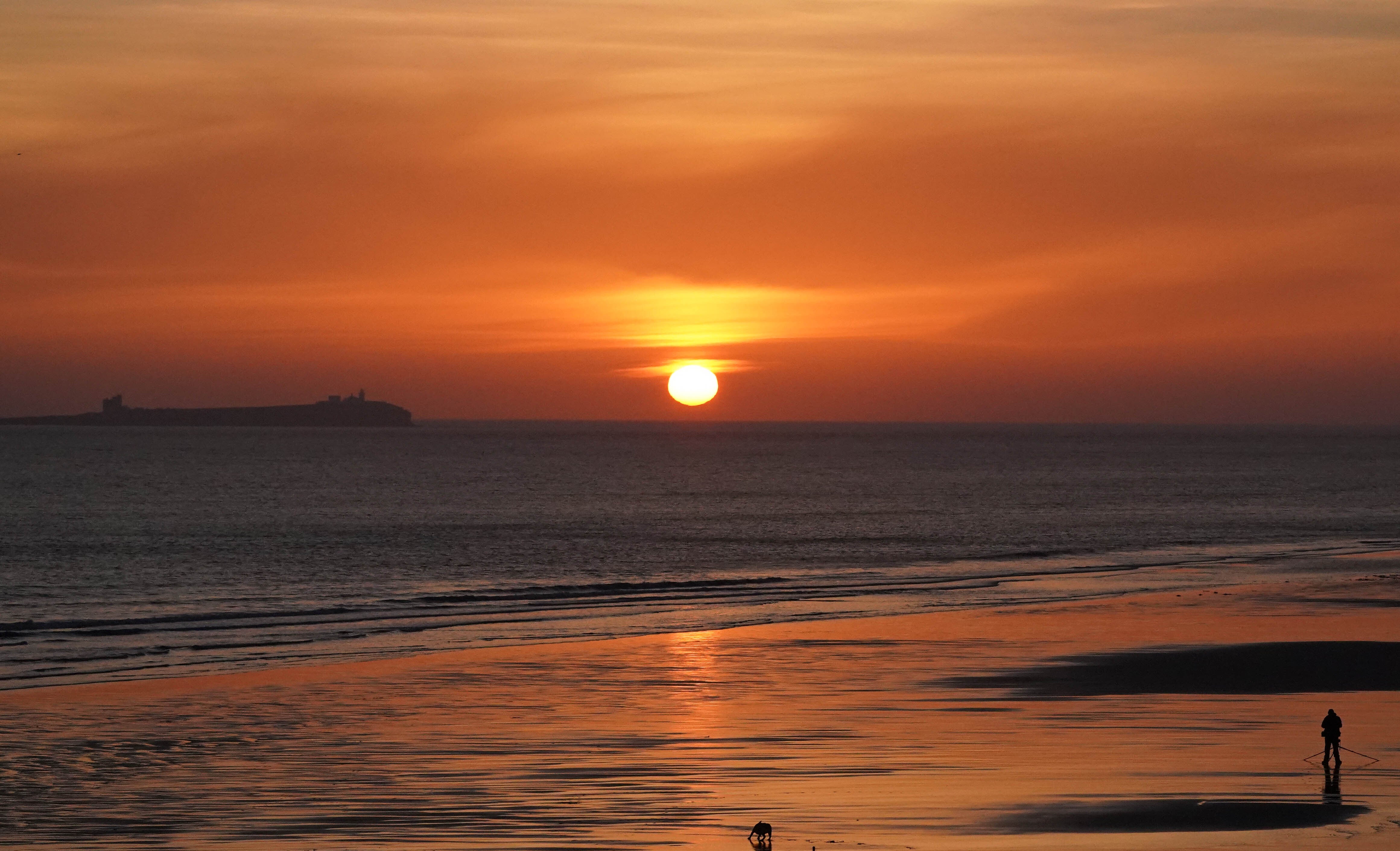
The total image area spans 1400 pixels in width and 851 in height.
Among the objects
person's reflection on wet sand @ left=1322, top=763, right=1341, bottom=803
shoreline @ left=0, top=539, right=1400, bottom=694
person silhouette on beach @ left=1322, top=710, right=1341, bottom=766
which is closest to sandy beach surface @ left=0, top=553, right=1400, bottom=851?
person's reflection on wet sand @ left=1322, top=763, right=1341, bottom=803

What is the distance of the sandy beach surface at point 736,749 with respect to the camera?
1691 centimetres

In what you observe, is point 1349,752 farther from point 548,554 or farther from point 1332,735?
point 548,554

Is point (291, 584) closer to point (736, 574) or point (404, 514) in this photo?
point (736, 574)

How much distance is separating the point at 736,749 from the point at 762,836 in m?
5.83

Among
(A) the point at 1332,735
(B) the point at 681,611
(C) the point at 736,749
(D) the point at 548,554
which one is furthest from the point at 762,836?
(D) the point at 548,554

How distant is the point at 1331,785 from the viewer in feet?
62.1

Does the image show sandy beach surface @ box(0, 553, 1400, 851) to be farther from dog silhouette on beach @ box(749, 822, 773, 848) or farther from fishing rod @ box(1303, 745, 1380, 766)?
dog silhouette on beach @ box(749, 822, 773, 848)

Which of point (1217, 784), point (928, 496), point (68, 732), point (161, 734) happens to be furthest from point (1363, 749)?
point (928, 496)

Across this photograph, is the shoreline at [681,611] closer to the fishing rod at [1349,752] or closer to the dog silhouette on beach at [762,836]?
the dog silhouette on beach at [762,836]

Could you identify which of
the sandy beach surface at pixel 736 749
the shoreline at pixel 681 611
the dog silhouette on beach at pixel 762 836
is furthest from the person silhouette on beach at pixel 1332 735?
the shoreline at pixel 681 611

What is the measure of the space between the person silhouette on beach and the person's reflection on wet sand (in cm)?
13

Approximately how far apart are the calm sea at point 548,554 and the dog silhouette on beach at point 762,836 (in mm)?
18407

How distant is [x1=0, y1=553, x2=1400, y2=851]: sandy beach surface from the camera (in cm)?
1691

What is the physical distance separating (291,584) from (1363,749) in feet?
132
